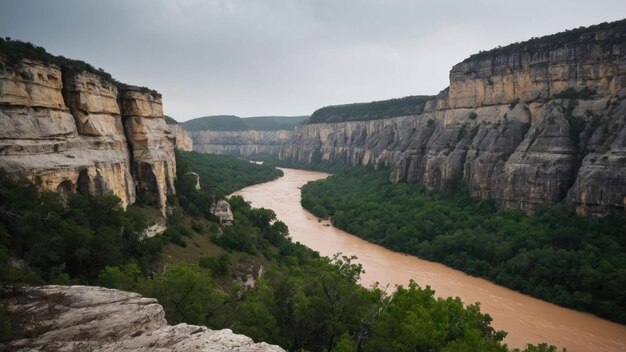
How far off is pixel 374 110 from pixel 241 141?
288 feet

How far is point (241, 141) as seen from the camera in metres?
179

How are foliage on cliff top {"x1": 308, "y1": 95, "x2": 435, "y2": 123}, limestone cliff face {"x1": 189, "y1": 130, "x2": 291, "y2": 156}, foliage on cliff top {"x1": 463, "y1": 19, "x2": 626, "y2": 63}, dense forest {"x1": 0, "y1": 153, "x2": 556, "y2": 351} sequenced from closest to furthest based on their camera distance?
1. dense forest {"x1": 0, "y1": 153, "x2": 556, "y2": 351}
2. foliage on cliff top {"x1": 463, "y1": 19, "x2": 626, "y2": 63}
3. foliage on cliff top {"x1": 308, "y1": 95, "x2": 435, "y2": 123}
4. limestone cliff face {"x1": 189, "y1": 130, "x2": 291, "y2": 156}

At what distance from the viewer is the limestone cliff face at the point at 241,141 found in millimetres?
173250

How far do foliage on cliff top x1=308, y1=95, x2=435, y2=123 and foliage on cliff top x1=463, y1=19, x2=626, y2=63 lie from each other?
28.2 meters

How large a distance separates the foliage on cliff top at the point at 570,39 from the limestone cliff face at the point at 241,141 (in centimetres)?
12650

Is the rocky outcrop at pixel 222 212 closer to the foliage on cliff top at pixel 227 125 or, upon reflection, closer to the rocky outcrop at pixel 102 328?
the rocky outcrop at pixel 102 328

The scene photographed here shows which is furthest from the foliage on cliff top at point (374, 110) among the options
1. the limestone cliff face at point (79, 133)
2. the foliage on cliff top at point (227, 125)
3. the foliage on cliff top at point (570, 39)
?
the limestone cliff face at point (79, 133)

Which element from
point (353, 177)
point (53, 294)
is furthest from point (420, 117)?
point (53, 294)

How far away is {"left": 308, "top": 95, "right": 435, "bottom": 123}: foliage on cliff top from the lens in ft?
279

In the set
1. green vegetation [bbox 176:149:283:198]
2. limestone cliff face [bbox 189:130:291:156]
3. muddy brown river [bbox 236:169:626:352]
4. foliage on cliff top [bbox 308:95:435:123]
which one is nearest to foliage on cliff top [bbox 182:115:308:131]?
limestone cliff face [bbox 189:130:291:156]

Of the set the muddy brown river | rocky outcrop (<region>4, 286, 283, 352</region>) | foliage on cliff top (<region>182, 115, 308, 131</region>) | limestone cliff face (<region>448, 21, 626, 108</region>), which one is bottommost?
the muddy brown river

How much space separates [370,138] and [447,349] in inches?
3226

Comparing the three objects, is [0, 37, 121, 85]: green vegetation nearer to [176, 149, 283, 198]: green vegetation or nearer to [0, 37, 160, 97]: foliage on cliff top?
[0, 37, 160, 97]: foliage on cliff top

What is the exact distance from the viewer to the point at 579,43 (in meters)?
41.6
